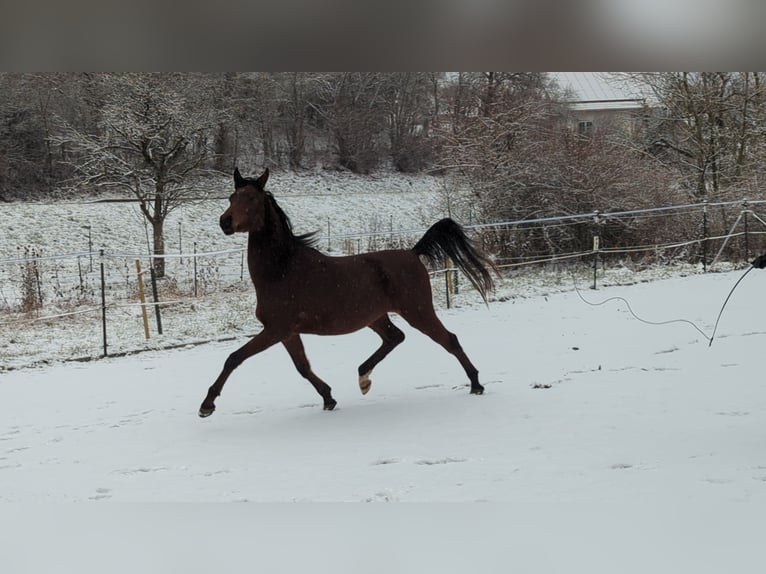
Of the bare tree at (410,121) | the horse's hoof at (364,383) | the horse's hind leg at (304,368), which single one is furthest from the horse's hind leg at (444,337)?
the bare tree at (410,121)

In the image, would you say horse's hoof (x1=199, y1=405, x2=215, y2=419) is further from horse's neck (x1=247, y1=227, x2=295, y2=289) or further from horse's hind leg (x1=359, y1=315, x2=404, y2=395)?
horse's hind leg (x1=359, y1=315, x2=404, y2=395)

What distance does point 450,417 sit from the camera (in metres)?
3.39

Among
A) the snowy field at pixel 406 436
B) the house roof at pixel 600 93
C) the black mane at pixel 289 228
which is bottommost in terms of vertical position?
the snowy field at pixel 406 436

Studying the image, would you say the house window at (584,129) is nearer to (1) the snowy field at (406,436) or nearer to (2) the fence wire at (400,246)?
(2) the fence wire at (400,246)

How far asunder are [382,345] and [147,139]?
147 centimetres

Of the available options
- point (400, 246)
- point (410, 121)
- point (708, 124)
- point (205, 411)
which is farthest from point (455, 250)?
point (708, 124)

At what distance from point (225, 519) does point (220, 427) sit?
452mm

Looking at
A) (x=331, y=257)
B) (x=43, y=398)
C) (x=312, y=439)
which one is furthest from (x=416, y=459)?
(x=43, y=398)

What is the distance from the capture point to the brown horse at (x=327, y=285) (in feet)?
10.9

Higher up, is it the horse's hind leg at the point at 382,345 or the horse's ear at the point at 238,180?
the horse's ear at the point at 238,180

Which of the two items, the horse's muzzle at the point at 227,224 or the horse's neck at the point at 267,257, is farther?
the horse's neck at the point at 267,257

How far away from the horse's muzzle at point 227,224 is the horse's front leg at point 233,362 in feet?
1.55

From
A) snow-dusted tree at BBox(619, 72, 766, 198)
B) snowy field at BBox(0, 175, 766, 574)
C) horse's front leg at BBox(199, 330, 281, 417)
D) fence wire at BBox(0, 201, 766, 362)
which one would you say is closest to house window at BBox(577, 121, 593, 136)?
snow-dusted tree at BBox(619, 72, 766, 198)

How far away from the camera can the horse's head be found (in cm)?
325
